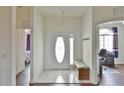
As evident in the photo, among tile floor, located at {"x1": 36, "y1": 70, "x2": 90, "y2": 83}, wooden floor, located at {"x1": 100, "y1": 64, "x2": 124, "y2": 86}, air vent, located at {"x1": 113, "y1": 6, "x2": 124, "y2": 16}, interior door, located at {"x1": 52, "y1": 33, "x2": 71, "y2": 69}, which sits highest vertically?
air vent, located at {"x1": 113, "y1": 6, "x2": 124, "y2": 16}

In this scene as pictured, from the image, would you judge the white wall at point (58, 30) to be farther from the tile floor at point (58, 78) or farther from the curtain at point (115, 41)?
the curtain at point (115, 41)

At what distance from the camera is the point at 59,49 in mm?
9984

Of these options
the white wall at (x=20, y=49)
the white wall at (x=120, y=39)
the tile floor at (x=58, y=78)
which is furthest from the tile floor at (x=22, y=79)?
the white wall at (x=120, y=39)

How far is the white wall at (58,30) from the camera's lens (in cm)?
966

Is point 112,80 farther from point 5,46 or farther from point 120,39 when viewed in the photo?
point 120,39

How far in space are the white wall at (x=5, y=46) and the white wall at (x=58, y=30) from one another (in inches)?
223

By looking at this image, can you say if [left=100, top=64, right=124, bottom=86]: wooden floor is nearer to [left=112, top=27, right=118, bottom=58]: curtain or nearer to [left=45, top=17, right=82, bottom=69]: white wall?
[left=45, top=17, right=82, bottom=69]: white wall

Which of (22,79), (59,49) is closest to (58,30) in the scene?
(59,49)

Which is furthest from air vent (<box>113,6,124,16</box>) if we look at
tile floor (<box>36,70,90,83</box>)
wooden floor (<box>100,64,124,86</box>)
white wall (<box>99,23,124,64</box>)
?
white wall (<box>99,23,124,64</box>)

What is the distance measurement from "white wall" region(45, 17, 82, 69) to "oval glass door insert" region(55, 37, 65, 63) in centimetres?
27

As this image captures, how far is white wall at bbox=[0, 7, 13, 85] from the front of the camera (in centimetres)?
397

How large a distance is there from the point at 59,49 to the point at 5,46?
6101 mm

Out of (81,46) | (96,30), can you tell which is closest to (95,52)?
(96,30)
